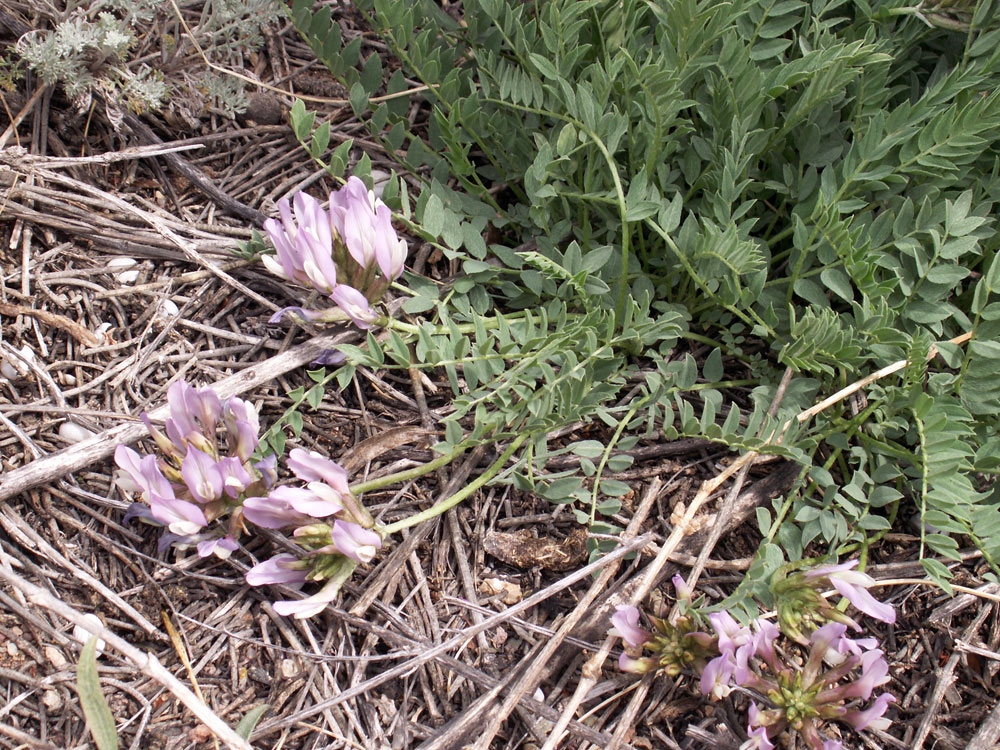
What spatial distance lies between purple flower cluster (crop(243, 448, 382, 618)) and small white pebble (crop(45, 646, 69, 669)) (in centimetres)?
44

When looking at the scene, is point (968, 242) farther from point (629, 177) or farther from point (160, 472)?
point (160, 472)

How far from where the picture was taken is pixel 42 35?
228 cm

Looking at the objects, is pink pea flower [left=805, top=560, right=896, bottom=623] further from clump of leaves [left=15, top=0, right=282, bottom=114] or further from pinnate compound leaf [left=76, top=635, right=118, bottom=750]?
clump of leaves [left=15, top=0, right=282, bottom=114]

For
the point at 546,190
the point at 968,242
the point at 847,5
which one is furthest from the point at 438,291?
the point at 847,5

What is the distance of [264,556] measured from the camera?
1.89 meters

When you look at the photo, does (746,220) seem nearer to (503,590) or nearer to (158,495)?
(503,590)

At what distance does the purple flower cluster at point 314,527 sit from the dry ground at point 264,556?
0.41 feet

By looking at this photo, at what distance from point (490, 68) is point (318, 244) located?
730 mm

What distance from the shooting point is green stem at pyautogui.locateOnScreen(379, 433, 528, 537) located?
175 cm

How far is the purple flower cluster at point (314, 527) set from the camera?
1.65 metres

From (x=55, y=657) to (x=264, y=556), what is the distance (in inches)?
18.2

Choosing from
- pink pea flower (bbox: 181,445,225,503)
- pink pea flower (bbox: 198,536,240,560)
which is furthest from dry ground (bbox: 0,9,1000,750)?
pink pea flower (bbox: 181,445,225,503)

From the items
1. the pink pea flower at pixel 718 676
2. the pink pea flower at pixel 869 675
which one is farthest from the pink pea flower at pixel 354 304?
the pink pea flower at pixel 869 675

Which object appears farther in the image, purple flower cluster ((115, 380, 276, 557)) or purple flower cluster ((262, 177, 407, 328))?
purple flower cluster ((262, 177, 407, 328))
